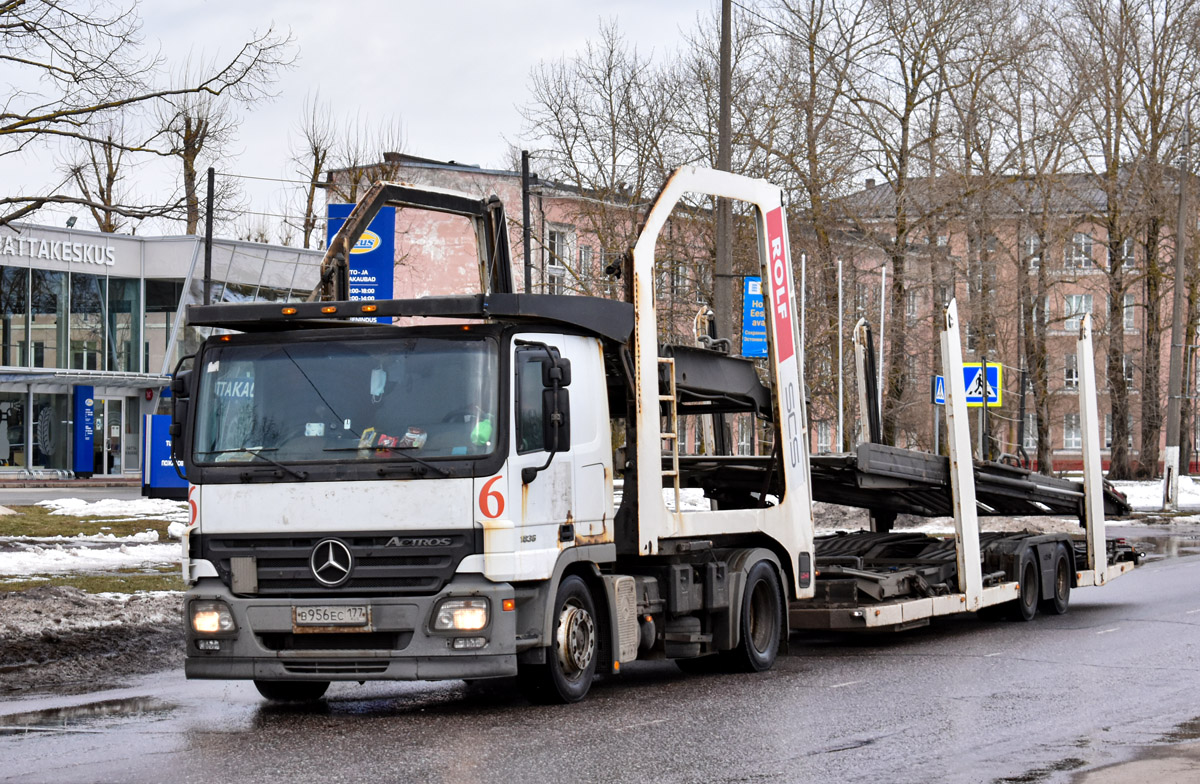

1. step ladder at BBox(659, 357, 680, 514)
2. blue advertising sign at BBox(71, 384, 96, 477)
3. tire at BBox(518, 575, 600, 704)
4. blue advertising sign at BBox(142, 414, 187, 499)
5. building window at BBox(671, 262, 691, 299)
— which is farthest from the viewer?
blue advertising sign at BBox(71, 384, 96, 477)

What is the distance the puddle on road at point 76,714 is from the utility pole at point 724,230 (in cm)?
898

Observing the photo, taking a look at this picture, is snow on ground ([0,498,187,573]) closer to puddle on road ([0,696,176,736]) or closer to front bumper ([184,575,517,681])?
puddle on road ([0,696,176,736])

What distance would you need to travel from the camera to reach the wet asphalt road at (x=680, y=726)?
24.5 feet

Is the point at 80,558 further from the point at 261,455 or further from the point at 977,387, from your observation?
the point at 977,387

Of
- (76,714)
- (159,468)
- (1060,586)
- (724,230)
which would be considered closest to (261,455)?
(76,714)

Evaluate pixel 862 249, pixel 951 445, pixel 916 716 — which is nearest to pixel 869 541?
pixel 951 445

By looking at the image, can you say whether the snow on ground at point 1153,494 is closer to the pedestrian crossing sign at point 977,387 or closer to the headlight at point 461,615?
the pedestrian crossing sign at point 977,387

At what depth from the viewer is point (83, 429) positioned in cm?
4816

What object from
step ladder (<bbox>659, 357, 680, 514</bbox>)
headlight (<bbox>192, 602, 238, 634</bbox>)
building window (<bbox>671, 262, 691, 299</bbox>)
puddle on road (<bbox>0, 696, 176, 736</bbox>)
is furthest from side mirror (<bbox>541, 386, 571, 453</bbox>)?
building window (<bbox>671, 262, 691, 299</bbox>)

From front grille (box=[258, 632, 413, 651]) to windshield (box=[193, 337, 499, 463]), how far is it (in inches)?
40.8

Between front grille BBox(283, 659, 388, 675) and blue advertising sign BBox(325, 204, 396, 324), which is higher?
blue advertising sign BBox(325, 204, 396, 324)

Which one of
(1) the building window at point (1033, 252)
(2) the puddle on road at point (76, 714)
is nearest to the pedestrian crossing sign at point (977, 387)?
(2) the puddle on road at point (76, 714)

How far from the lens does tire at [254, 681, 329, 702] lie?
1027cm

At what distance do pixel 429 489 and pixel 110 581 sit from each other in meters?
9.13
